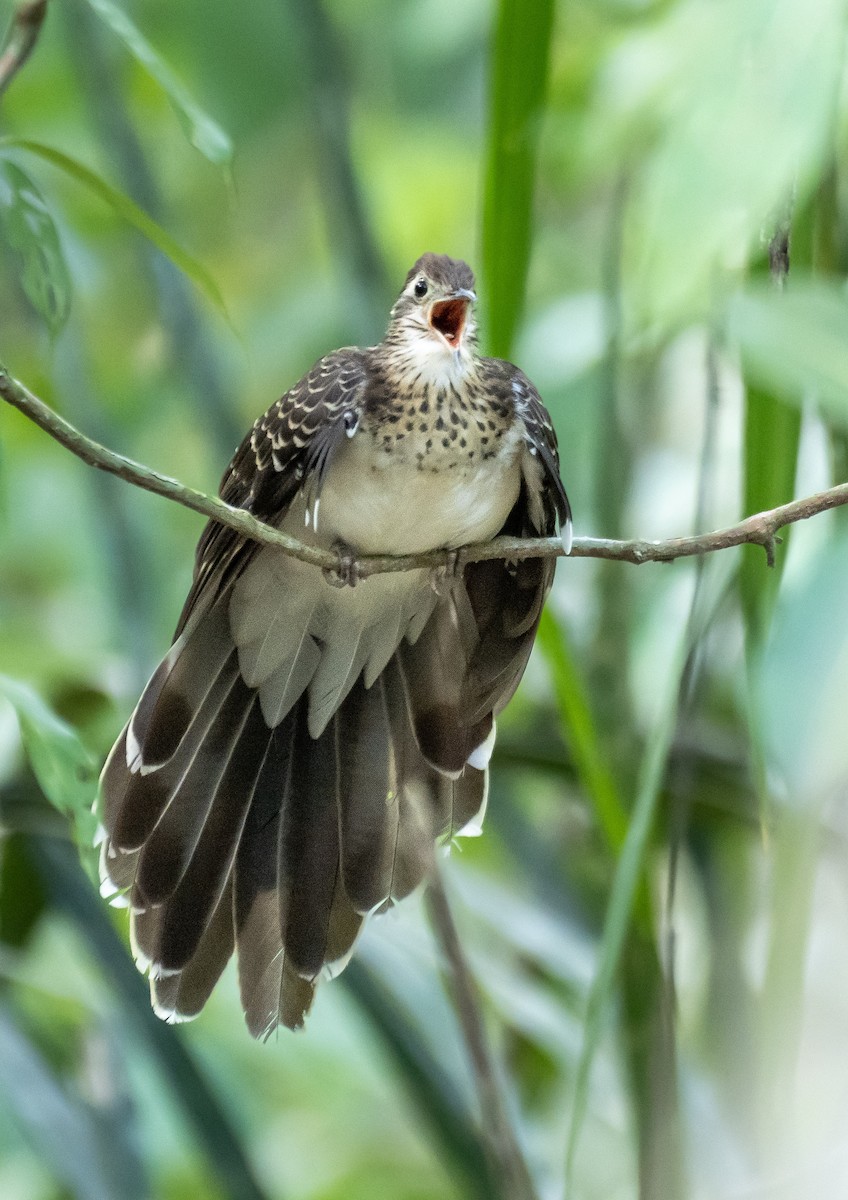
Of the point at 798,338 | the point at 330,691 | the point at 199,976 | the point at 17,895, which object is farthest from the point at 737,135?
the point at 17,895

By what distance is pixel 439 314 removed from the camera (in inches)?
112

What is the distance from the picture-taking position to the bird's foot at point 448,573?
258 centimetres

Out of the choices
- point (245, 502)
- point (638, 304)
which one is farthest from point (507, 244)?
point (245, 502)

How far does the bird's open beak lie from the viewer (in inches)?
110

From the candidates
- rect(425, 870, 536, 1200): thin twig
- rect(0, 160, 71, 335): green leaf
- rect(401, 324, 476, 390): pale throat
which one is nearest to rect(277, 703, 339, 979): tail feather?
Result: rect(425, 870, 536, 1200): thin twig

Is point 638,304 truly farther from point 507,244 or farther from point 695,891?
point 695,891

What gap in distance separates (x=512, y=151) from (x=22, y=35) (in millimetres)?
577

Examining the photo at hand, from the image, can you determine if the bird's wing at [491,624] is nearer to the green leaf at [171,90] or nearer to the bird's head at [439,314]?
the bird's head at [439,314]

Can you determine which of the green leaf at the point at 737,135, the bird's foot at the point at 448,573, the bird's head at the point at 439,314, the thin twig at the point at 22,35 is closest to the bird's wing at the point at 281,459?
the bird's head at the point at 439,314

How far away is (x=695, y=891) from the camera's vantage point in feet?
10.6

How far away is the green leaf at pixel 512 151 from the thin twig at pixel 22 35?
529 mm

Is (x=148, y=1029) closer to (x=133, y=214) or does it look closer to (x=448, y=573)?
(x=448, y=573)

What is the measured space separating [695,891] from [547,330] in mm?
1316

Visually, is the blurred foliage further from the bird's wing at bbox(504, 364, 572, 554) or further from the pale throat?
the pale throat
